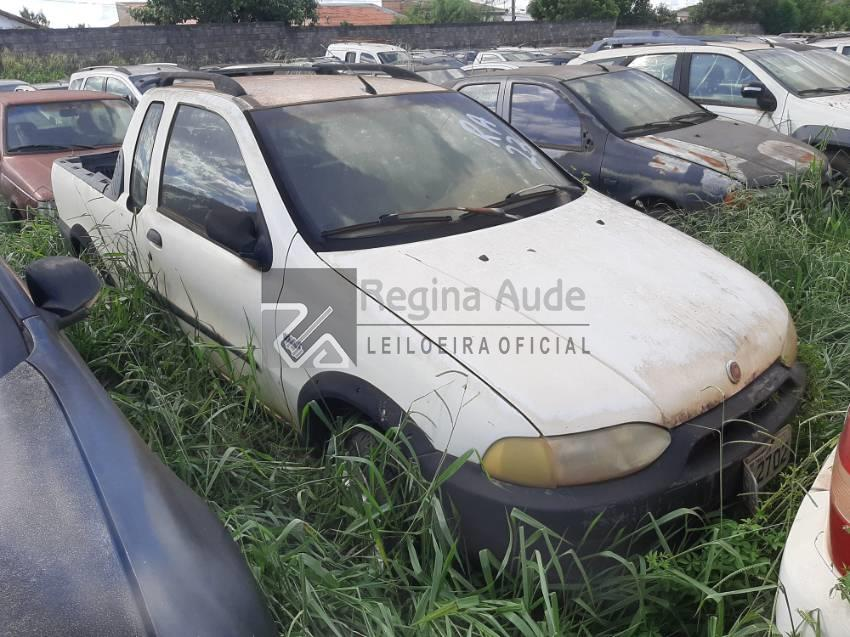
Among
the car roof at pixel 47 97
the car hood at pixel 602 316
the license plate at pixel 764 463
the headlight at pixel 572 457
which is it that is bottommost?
the license plate at pixel 764 463

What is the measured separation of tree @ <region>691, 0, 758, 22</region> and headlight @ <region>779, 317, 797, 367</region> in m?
37.3

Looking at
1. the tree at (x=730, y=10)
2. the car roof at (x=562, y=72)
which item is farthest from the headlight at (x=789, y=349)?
the tree at (x=730, y=10)

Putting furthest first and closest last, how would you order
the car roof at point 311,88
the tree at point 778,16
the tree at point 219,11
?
the tree at point 778,16
the tree at point 219,11
the car roof at point 311,88

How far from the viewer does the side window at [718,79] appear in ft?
22.0

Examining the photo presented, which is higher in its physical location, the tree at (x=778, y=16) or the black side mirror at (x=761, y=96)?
the tree at (x=778, y=16)

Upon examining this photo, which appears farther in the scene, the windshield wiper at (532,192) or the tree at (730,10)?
the tree at (730,10)

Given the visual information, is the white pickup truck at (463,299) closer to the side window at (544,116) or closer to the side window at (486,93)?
the side window at (544,116)

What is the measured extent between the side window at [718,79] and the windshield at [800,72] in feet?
0.62

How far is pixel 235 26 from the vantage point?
969 inches

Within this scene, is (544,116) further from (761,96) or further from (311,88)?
(311,88)

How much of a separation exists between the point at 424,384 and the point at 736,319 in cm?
113

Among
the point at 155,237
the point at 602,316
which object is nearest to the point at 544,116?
the point at 155,237

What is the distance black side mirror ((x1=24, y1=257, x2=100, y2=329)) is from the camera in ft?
7.54

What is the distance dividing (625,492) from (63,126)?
6685 millimetres
